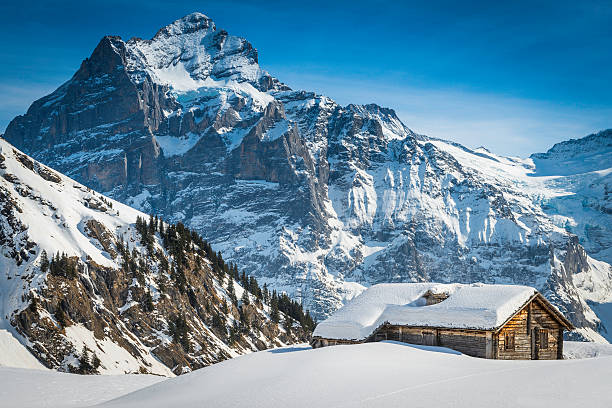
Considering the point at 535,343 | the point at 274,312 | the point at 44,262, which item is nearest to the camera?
the point at 535,343

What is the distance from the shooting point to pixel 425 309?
3359 cm

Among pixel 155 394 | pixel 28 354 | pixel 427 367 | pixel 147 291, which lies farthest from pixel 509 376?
pixel 147 291

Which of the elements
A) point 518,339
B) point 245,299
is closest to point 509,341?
point 518,339

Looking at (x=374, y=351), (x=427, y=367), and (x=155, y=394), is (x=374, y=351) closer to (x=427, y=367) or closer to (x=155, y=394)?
(x=427, y=367)

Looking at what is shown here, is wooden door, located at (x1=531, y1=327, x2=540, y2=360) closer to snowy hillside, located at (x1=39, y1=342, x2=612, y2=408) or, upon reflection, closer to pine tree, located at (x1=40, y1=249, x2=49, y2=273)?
snowy hillside, located at (x1=39, y1=342, x2=612, y2=408)

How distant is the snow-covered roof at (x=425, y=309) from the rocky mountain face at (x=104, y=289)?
180 ft

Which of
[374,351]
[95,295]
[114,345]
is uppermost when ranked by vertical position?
[374,351]

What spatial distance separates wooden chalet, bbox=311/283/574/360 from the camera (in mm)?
31672

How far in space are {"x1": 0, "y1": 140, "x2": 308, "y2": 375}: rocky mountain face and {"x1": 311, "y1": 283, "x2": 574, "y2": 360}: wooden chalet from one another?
182 ft

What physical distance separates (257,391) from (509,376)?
7866 millimetres

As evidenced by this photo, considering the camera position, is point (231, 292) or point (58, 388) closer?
point (58, 388)

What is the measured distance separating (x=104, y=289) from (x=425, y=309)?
79422 mm

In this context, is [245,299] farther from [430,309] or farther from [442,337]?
[442,337]

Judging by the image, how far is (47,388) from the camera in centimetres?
2778
